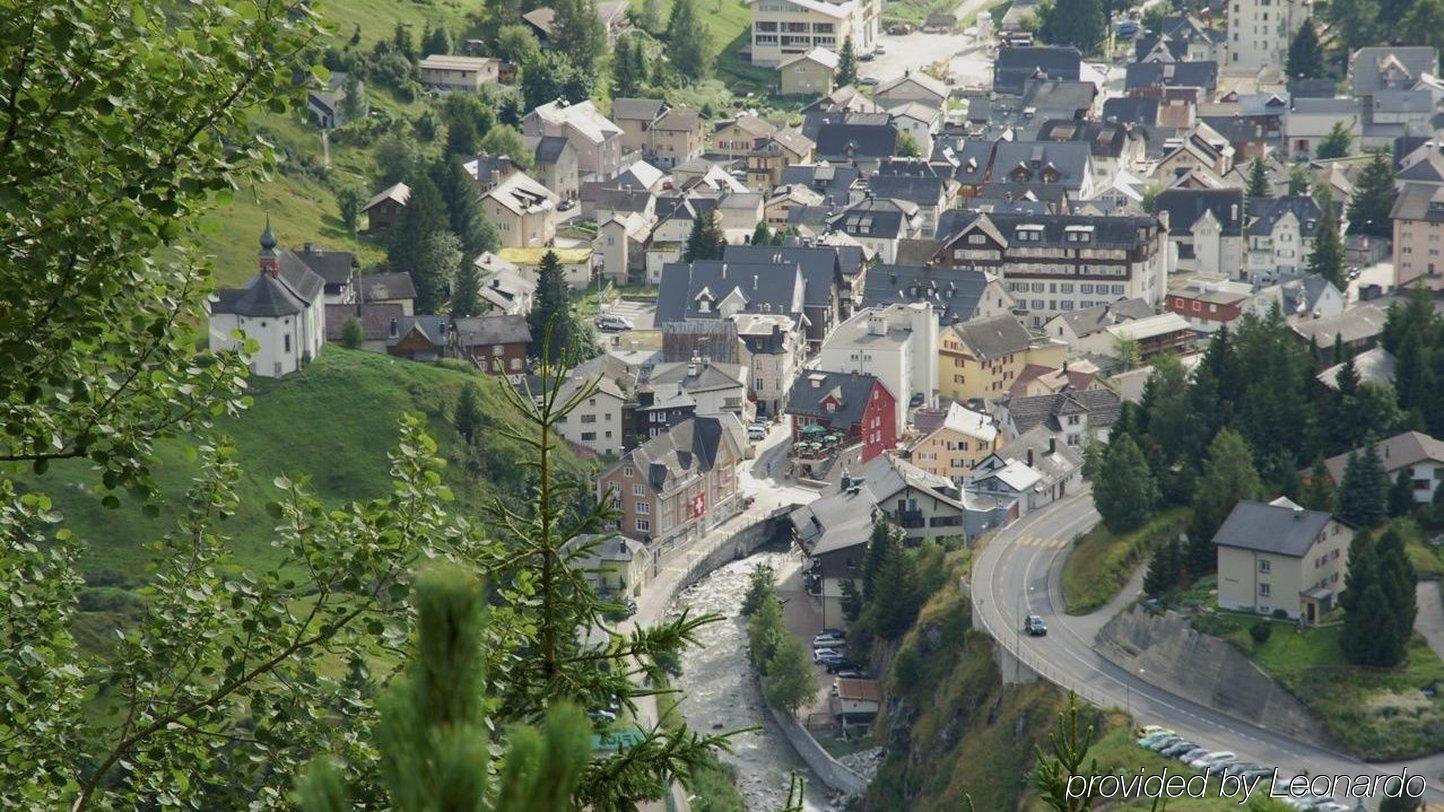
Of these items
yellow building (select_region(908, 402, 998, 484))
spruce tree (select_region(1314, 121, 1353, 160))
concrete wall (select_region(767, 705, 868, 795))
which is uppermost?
spruce tree (select_region(1314, 121, 1353, 160))

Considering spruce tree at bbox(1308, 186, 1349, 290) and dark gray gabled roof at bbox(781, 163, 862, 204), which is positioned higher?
dark gray gabled roof at bbox(781, 163, 862, 204)

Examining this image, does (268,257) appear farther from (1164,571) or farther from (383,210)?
(1164,571)

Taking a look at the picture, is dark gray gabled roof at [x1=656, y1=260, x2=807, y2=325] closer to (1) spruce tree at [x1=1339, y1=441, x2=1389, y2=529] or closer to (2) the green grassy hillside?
(2) the green grassy hillside

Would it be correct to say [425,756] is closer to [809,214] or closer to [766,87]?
[809,214]

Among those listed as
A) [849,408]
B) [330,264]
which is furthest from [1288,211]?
[330,264]

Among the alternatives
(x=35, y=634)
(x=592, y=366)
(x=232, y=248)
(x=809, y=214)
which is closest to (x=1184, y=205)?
(x=809, y=214)

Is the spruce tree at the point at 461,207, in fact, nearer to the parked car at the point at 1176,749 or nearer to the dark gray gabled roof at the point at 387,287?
the dark gray gabled roof at the point at 387,287

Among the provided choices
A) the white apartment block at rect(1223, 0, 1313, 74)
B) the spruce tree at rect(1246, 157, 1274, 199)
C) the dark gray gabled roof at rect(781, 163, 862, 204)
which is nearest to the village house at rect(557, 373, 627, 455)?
the dark gray gabled roof at rect(781, 163, 862, 204)
